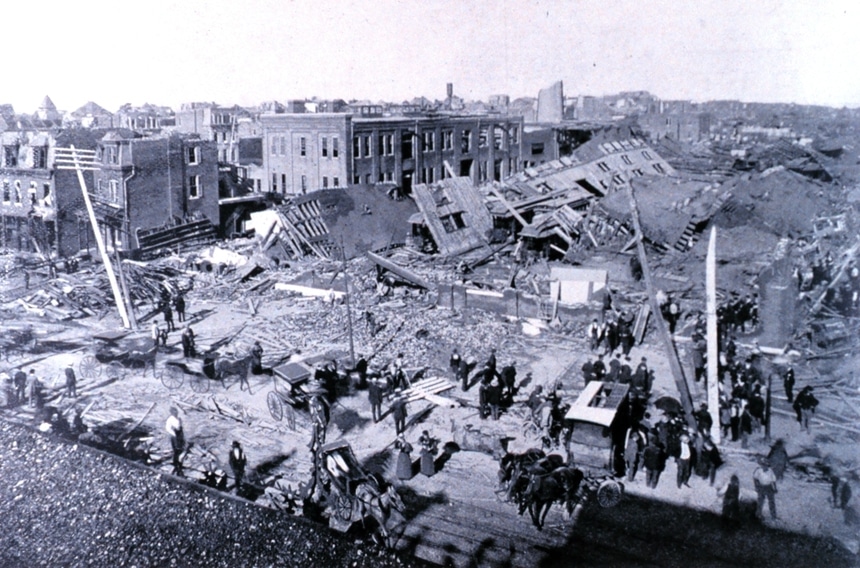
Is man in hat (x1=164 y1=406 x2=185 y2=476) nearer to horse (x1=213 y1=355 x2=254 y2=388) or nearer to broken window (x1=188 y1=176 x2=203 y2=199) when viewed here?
horse (x1=213 y1=355 x2=254 y2=388)

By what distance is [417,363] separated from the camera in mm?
20531

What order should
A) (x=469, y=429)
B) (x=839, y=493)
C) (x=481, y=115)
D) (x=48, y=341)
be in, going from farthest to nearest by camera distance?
(x=481, y=115)
(x=48, y=341)
(x=469, y=429)
(x=839, y=493)

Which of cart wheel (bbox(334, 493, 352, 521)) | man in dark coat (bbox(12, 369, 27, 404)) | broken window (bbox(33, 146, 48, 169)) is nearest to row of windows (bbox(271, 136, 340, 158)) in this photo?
broken window (bbox(33, 146, 48, 169))

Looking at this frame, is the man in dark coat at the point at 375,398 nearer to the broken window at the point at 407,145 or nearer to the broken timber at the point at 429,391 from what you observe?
the broken timber at the point at 429,391

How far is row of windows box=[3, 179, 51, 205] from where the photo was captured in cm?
3375

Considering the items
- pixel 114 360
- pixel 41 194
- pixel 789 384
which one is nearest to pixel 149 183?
pixel 41 194

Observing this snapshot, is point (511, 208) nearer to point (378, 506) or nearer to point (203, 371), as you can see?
point (203, 371)

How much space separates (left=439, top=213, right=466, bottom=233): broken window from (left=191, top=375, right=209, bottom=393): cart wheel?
16955mm

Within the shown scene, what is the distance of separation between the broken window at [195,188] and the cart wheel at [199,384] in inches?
717

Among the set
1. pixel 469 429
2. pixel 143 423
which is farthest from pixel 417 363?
pixel 143 423

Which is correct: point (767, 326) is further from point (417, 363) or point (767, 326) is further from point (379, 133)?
point (379, 133)

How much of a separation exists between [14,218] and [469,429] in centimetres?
2994

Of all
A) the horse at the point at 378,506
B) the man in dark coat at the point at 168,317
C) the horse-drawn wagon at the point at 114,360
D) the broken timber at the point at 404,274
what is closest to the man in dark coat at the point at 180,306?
the man in dark coat at the point at 168,317

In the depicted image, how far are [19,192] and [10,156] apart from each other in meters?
1.85
